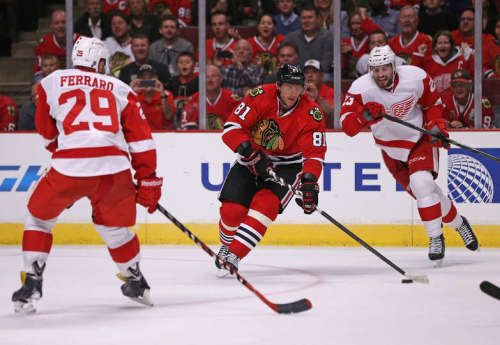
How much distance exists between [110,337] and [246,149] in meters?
1.71

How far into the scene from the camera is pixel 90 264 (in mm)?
5188

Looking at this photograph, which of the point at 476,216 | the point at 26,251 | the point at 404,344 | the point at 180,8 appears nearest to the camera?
the point at 404,344

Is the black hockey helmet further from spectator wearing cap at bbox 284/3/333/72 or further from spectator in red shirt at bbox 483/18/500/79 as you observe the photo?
spectator in red shirt at bbox 483/18/500/79

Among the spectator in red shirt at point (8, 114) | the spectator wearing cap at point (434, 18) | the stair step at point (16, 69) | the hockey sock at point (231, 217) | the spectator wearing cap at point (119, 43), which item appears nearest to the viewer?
the hockey sock at point (231, 217)

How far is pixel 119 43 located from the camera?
22.5ft

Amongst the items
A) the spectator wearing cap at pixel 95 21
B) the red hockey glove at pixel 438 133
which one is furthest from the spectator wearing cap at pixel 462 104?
the spectator wearing cap at pixel 95 21

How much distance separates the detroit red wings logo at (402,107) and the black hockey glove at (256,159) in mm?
1066

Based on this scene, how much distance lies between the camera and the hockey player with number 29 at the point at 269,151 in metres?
4.48

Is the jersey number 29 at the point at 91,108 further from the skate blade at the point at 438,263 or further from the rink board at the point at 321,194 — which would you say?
the rink board at the point at 321,194

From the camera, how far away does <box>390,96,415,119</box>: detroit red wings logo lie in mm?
5215

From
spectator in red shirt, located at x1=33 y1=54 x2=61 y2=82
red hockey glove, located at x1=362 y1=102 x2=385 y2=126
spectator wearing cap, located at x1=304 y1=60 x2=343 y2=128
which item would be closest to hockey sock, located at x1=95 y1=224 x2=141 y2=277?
red hockey glove, located at x1=362 y1=102 x2=385 y2=126

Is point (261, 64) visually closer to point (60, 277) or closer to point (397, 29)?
point (397, 29)

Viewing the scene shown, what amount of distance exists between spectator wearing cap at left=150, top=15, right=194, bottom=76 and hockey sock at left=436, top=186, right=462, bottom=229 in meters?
2.36

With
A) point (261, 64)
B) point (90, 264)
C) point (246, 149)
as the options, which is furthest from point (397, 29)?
point (90, 264)
